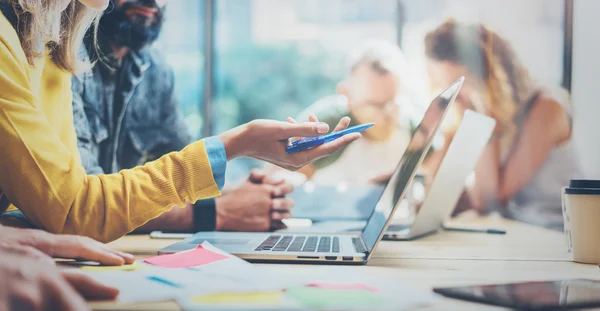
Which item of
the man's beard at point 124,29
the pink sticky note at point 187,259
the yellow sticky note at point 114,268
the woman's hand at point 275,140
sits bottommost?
the pink sticky note at point 187,259

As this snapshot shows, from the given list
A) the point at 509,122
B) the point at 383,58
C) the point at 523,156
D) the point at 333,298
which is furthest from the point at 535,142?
the point at 333,298

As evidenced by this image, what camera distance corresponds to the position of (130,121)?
1990 mm

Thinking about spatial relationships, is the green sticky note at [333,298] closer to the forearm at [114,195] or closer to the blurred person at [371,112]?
the forearm at [114,195]

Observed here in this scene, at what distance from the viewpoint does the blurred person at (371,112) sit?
10.2 feet

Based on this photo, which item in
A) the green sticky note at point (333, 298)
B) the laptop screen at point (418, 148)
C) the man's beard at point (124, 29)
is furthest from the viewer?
the man's beard at point (124, 29)

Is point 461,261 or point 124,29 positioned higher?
point 124,29

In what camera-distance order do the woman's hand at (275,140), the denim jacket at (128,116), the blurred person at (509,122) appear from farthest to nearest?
the blurred person at (509,122) < the denim jacket at (128,116) < the woman's hand at (275,140)

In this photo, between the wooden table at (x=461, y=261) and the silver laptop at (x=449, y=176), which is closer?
the wooden table at (x=461, y=261)

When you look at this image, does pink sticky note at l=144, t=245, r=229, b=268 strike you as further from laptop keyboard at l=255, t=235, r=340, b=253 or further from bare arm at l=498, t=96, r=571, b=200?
bare arm at l=498, t=96, r=571, b=200

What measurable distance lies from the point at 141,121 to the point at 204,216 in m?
0.81

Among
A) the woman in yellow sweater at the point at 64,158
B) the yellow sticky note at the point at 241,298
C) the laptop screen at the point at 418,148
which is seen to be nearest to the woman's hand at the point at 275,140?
the woman in yellow sweater at the point at 64,158

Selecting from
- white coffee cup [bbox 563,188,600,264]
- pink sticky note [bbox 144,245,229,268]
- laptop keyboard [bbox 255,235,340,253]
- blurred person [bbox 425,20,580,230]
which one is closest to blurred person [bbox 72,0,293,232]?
laptop keyboard [bbox 255,235,340,253]

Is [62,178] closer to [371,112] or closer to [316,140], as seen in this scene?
[316,140]

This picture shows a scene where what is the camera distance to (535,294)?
1.96 ft
